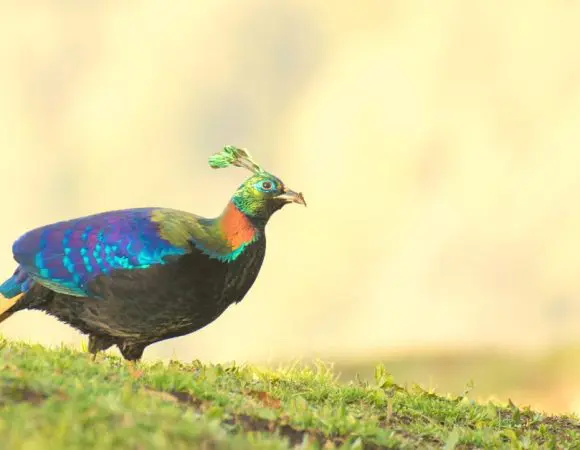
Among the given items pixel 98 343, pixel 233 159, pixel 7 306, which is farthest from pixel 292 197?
pixel 7 306

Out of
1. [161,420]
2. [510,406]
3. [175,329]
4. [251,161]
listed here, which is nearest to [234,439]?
[161,420]

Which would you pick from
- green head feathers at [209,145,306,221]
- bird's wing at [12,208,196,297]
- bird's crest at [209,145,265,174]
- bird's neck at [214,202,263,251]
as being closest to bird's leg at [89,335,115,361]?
bird's wing at [12,208,196,297]

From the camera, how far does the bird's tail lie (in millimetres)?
9172

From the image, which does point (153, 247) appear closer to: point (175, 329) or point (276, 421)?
point (175, 329)

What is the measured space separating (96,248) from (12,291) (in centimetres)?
112

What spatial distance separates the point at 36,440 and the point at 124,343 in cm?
406

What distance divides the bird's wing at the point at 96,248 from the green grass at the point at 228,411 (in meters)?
0.71

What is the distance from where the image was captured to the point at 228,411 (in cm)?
687

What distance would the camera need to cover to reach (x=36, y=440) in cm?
491

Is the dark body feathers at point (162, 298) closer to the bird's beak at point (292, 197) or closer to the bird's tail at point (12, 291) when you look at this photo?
the bird's tail at point (12, 291)

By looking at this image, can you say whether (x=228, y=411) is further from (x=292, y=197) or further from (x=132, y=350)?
(x=292, y=197)

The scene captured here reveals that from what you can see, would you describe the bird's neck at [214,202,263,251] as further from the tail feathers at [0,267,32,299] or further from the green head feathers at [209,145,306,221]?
the tail feathers at [0,267,32,299]

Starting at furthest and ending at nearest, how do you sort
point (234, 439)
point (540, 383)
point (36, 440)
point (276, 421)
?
point (540, 383) → point (276, 421) → point (234, 439) → point (36, 440)

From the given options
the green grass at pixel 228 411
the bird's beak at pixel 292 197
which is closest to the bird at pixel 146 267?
the bird's beak at pixel 292 197
